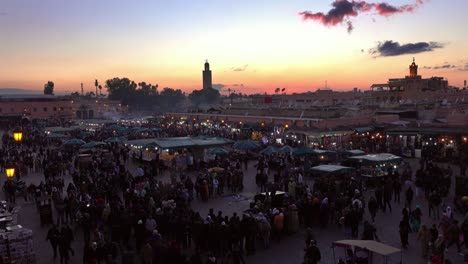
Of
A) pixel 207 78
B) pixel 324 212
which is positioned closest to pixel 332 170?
pixel 324 212

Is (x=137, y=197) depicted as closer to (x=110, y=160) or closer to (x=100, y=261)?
(x=100, y=261)

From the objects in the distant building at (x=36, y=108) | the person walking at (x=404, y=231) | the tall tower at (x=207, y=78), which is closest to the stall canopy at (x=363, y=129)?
the person walking at (x=404, y=231)

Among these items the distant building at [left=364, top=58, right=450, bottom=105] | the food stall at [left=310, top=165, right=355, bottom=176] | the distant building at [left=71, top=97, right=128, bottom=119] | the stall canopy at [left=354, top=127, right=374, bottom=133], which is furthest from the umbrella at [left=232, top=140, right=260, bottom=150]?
the distant building at [left=71, top=97, right=128, bottom=119]

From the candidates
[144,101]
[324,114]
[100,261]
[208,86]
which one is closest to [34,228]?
[100,261]

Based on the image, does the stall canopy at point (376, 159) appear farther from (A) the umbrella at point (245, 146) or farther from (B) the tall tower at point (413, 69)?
(B) the tall tower at point (413, 69)

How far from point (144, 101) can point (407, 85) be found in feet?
248

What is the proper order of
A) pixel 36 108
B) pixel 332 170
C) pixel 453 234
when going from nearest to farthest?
1. pixel 453 234
2. pixel 332 170
3. pixel 36 108

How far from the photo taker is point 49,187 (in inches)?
641

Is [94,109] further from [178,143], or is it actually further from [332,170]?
[332,170]

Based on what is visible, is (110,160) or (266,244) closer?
(266,244)

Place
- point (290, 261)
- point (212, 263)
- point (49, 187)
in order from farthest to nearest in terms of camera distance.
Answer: point (49, 187) < point (290, 261) < point (212, 263)

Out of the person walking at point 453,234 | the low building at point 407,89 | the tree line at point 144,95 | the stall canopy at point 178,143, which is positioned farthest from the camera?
the tree line at point 144,95

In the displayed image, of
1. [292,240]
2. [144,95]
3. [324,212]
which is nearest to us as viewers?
[292,240]

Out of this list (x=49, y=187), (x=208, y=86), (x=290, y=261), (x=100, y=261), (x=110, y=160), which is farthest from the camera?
(x=208, y=86)
